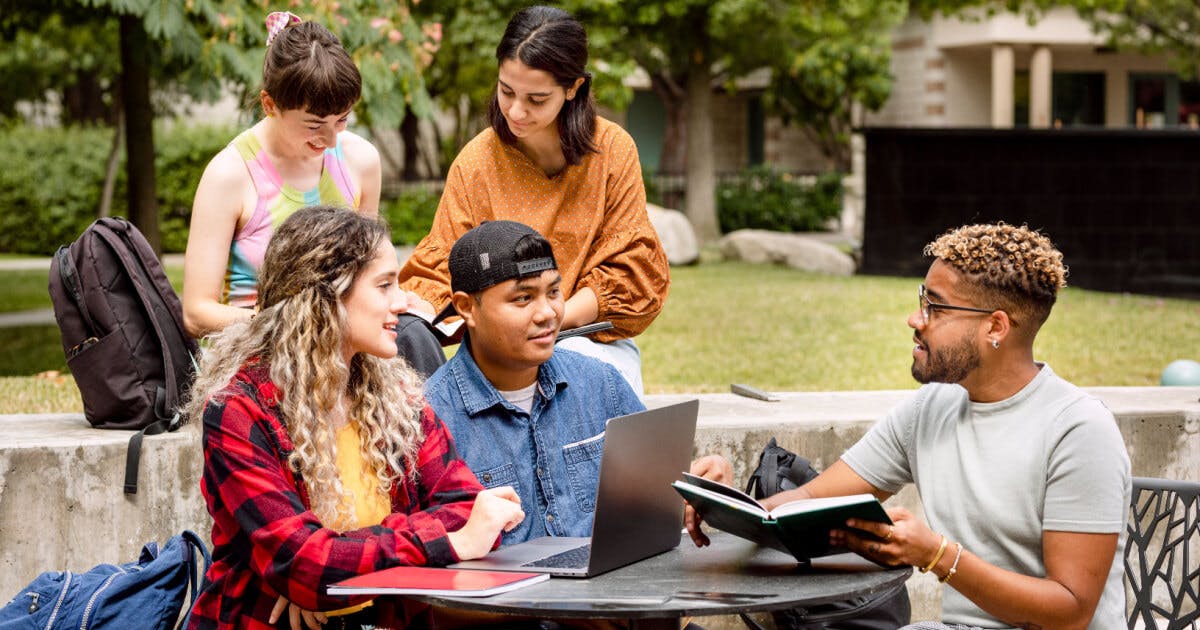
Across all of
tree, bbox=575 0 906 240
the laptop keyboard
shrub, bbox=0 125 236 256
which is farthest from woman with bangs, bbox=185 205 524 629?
shrub, bbox=0 125 236 256

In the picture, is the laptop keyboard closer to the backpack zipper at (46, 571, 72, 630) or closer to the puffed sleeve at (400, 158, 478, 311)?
the backpack zipper at (46, 571, 72, 630)

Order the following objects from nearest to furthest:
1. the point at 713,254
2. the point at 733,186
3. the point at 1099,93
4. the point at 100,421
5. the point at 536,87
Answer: the point at 536,87, the point at 100,421, the point at 713,254, the point at 733,186, the point at 1099,93

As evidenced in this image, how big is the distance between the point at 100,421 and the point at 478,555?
7.58ft

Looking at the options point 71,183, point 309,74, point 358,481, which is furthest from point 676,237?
point 358,481

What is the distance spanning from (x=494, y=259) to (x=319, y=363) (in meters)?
0.55

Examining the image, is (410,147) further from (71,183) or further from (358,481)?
(358,481)

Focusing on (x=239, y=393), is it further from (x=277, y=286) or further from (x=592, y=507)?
(x=592, y=507)

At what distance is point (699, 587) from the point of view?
2.81 meters

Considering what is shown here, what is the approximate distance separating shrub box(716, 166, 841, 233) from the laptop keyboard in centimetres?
2632

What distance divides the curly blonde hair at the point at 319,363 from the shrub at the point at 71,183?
21821 millimetres

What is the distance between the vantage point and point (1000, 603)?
3.09 meters

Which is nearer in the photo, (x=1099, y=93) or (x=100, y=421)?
(x=100, y=421)

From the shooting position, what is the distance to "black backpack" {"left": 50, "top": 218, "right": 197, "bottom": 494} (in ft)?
14.9

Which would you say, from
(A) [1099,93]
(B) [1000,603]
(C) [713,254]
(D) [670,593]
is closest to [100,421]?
(D) [670,593]
